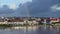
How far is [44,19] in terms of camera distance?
4681cm

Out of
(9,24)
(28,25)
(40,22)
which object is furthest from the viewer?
(40,22)

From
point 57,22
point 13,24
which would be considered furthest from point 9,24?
point 57,22

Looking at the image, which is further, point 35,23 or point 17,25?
point 35,23

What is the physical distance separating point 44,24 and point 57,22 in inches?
135

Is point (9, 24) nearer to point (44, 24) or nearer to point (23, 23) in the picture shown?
point (23, 23)

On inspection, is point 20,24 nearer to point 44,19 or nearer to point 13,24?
point 13,24

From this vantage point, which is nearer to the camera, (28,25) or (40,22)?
(28,25)

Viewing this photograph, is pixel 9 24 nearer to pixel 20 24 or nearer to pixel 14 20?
pixel 20 24

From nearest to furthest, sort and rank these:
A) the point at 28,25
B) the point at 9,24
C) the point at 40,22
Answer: the point at 9,24 < the point at 28,25 < the point at 40,22

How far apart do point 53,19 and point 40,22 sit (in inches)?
148

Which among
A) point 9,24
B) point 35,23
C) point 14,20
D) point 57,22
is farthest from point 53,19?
point 9,24

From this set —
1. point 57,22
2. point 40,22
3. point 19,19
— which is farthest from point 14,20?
point 57,22

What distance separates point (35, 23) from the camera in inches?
1753

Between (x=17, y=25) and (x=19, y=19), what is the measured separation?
6484 mm
